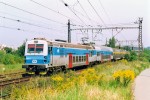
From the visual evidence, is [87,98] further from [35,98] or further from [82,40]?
[82,40]

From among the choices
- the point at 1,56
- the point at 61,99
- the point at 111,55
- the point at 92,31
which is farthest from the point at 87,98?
the point at 111,55

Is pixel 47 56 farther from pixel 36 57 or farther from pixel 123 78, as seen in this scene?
pixel 123 78

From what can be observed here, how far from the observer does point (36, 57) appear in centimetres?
2530

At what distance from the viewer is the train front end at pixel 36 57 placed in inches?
974

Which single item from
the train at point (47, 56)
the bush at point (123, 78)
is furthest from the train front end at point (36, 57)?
the bush at point (123, 78)

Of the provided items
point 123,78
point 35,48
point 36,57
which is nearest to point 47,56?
point 36,57

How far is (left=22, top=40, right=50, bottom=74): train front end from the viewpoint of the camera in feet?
81.1

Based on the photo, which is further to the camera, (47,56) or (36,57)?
(36,57)

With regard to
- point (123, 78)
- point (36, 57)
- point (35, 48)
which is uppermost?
point (35, 48)

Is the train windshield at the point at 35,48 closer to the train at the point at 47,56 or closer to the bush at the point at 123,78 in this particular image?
the train at the point at 47,56

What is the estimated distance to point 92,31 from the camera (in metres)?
52.8

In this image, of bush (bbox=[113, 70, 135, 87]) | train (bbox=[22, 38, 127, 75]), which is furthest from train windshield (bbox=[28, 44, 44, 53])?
bush (bbox=[113, 70, 135, 87])

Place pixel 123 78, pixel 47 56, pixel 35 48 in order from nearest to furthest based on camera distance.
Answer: pixel 123 78, pixel 47 56, pixel 35 48

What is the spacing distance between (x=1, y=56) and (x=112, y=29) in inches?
773
